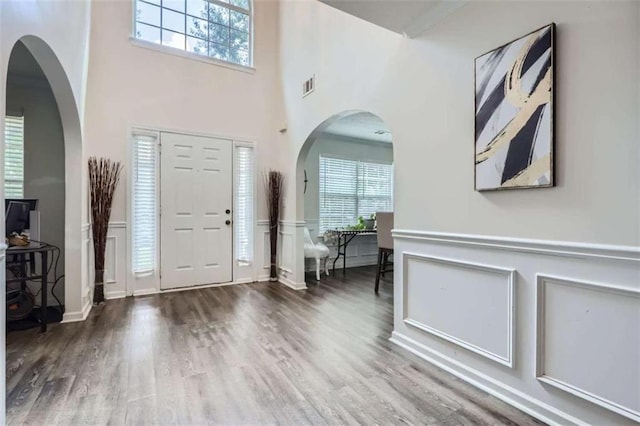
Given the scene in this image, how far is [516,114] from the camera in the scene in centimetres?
182

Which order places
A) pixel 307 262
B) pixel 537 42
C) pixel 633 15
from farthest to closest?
pixel 307 262 < pixel 537 42 < pixel 633 15

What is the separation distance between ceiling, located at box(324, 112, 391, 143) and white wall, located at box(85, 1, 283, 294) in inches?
41.3

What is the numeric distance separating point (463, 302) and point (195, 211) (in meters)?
3.57

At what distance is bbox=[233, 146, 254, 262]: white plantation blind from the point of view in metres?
4.76

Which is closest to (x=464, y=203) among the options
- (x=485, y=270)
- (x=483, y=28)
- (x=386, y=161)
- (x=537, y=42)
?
(x=485, y=270)

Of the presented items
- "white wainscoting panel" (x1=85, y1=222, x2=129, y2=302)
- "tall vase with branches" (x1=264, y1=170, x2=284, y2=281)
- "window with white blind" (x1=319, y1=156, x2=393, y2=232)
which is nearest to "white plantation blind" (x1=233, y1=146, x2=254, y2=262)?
"tall vase with branches" (x1=264, y1=170, x2=284, y2=281)

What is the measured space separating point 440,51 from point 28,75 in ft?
13.3

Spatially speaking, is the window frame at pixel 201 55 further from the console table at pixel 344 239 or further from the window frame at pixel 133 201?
the console table at pixel 344 239

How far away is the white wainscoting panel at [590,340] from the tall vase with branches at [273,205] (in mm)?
3630

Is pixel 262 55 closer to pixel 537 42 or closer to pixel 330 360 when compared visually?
pixel 537 42

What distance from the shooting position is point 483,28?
6.67 feet

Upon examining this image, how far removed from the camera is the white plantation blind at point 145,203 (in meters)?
4.13

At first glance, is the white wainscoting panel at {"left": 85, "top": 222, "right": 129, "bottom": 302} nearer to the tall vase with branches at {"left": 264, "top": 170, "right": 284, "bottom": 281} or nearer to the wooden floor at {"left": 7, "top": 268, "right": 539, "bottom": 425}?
the wooden floor at {"left": 7, "top": 268, "right": 539, "bottom": 425}

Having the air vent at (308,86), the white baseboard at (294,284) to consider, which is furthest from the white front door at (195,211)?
the air vent at (308,86)
